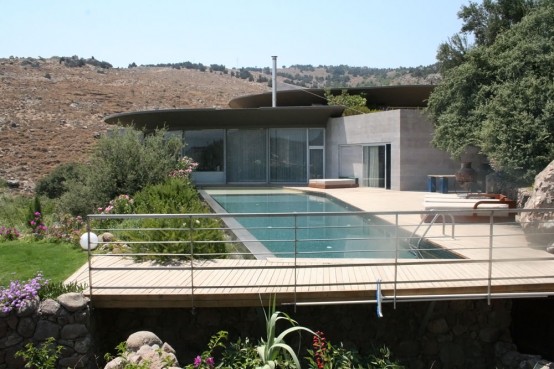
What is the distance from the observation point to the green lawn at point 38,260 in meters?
7.54

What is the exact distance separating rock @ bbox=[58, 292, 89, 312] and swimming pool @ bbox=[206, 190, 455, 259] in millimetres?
2161

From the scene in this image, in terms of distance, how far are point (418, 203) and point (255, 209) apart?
4.69 metres

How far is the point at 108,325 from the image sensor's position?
673 centimetres

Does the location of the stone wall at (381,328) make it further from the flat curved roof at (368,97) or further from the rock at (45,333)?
the flat curved roof at (368,97)

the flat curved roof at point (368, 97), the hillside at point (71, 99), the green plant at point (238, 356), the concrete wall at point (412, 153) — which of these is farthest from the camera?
the hillside at point (71, 99)

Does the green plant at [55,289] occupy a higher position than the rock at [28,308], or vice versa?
the green plant at [55,289]

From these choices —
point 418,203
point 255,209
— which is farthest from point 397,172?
point 255,209

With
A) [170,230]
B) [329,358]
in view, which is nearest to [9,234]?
[170,230]

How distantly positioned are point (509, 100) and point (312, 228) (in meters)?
7.31

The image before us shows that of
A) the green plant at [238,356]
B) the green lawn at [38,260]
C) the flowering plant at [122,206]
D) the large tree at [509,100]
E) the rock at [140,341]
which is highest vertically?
the large tree at [509,100]

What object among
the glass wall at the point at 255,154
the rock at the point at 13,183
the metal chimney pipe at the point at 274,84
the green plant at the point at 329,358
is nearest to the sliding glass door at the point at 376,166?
the glass wall at the point at 255,154

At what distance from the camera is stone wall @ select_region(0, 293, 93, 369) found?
6.14 m

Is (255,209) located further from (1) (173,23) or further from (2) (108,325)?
(2) (108,325)

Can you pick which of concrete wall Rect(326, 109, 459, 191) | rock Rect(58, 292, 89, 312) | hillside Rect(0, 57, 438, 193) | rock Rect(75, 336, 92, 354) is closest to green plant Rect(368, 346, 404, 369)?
rock Rect(75, 336, 92, 354)
